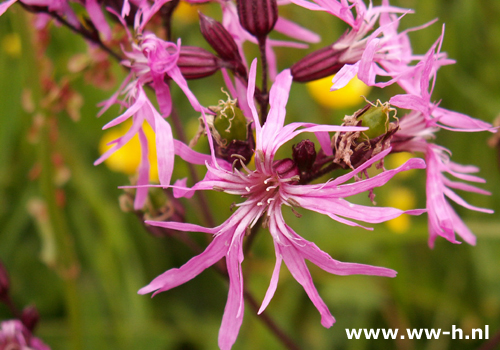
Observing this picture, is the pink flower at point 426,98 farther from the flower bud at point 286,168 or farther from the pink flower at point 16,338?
the pink flower at point 16,338

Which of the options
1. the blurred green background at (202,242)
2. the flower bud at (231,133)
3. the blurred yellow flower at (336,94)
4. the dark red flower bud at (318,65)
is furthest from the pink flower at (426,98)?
the blurred yellow flower at (336,94)

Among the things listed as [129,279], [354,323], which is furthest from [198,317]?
[354,323]

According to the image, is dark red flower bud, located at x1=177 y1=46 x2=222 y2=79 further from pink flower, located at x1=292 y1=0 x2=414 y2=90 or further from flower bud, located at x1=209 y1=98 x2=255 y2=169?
pink flower, located at x1=292 y1=0 x2=414 y2=90

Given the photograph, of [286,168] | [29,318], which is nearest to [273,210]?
[286,168]

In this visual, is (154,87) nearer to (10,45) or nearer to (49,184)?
(49,184)

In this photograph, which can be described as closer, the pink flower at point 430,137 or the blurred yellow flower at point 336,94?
the pink flower at point 430,137
